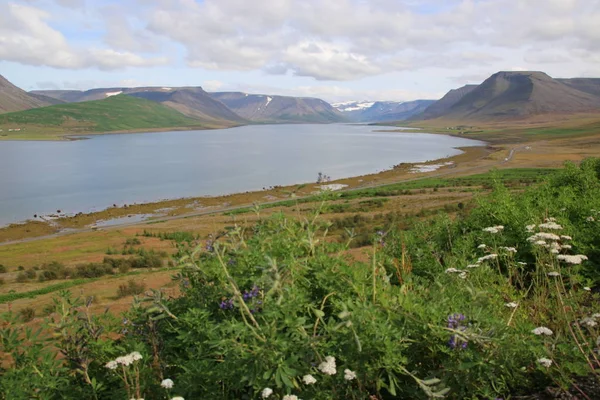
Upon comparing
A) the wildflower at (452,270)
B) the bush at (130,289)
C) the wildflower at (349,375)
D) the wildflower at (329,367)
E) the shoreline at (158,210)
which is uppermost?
the wildflower at (329,367)

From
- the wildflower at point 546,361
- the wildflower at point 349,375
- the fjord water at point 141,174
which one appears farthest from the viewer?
the fjord water at point 141,174

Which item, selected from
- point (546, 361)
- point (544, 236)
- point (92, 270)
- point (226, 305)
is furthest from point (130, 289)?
point (546, 361)

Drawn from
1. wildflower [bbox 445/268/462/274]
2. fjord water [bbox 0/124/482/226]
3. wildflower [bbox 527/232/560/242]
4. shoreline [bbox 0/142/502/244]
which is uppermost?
wildflower [bbox 527/232/560/242]

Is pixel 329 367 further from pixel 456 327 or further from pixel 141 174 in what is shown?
pixel 141 174

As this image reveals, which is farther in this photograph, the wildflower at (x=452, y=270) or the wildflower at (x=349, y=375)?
the wildflower at (x=452, y=270)

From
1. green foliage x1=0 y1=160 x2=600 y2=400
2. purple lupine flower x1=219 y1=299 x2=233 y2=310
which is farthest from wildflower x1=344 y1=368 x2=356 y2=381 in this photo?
purple lupine flower x1=219 y1=299 x2=233 y2=310

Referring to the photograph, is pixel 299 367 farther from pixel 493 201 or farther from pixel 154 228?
pixel 154 228

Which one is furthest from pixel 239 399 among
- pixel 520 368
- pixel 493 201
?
pixel 493 201

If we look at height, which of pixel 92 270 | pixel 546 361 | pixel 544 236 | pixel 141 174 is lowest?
pixel 141 174

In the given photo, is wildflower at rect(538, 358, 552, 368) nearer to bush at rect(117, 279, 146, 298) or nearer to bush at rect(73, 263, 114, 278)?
bush at rect(117, 279, 146, 298)

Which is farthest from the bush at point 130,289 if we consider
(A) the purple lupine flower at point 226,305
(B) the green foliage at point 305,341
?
(A) the purple lupine flower at point 226,305

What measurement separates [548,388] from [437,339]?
67 cm

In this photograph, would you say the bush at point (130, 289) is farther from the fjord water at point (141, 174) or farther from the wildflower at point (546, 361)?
the fjord water at point (141, 174)

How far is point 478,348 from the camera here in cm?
244
